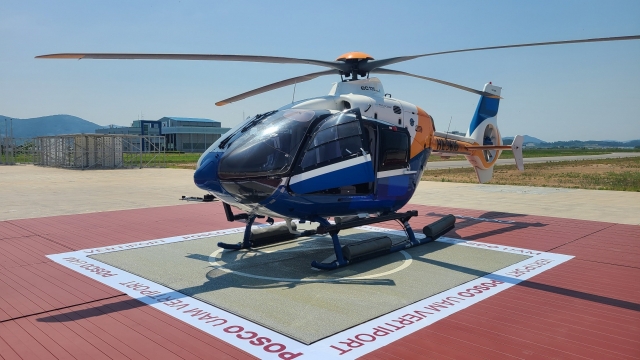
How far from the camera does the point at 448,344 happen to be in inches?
177

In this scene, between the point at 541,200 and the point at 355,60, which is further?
the point at 541,200

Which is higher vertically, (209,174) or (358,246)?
(209,174)

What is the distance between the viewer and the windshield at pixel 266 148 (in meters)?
6.52

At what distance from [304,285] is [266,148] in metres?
1.87

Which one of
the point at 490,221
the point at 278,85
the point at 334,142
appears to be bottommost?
the point at 490,221

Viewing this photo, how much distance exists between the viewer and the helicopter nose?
6.63m

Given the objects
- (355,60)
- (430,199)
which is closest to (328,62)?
(355,60)

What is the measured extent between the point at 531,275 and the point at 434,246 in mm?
2162

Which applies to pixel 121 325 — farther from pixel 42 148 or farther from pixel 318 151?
pixel 42 148

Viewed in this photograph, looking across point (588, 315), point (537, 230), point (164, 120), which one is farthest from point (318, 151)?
point (164, 120)

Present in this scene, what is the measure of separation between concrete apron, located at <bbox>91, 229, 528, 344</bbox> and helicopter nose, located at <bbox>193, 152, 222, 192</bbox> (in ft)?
4.04

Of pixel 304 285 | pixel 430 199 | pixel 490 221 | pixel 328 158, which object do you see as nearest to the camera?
pixel 304 285

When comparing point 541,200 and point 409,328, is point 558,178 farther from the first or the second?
point 409,328

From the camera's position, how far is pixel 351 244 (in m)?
7.36
